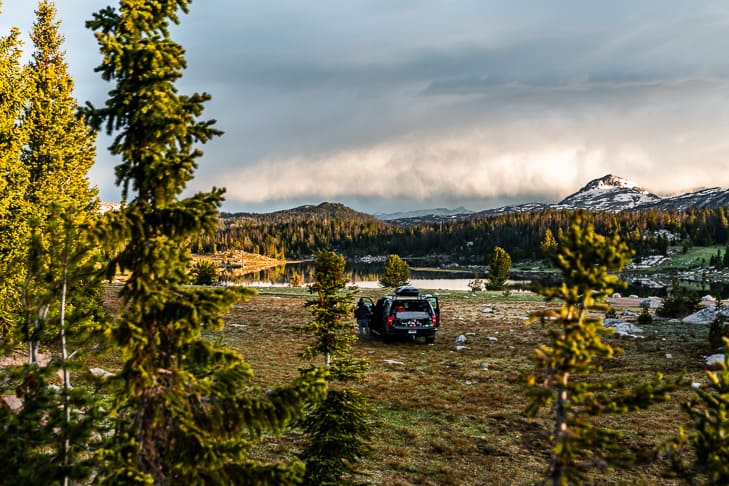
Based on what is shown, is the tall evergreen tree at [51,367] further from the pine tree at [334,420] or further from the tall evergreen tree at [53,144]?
the tall evergreen tree at [53,144]

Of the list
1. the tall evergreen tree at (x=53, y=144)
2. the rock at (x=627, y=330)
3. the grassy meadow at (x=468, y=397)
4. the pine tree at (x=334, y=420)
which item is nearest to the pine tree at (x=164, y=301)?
the pine tree at (x=334, y=420)

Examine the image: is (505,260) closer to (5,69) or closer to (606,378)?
(606,378)

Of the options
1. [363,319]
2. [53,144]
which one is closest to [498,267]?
[363,319]

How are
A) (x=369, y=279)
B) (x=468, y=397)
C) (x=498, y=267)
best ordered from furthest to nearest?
(x=369, y=279)
(x=498, y=267)
(x=468, y=397)

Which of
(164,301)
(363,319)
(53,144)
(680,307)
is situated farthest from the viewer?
(680,307)

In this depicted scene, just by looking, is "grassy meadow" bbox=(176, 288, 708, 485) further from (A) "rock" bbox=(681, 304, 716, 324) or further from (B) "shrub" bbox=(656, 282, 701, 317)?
(B) "shrub" bbox=(656, 282, 701, 317)

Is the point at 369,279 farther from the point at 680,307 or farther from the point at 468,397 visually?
the point at 468,397

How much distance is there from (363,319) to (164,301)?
2055cm

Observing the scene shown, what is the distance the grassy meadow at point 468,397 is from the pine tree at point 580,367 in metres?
0.24

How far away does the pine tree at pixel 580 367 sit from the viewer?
366cm

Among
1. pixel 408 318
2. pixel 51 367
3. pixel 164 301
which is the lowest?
pixel 408 318

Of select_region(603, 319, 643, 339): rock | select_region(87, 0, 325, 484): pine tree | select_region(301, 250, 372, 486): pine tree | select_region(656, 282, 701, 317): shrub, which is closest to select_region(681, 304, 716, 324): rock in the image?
select_region(656, 282, 701, 317): shrub

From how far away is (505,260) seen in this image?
58.7 m

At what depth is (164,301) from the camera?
4195 mm
